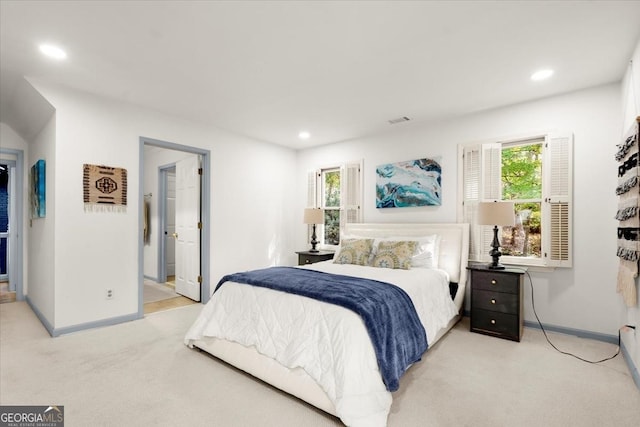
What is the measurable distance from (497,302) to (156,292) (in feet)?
15.9

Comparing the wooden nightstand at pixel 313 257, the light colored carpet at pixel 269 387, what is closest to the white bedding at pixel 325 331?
the light colored carpet at pixel 269 387

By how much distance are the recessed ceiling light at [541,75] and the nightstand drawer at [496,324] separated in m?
2.27

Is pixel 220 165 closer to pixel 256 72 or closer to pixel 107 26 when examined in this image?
pixel 256 72

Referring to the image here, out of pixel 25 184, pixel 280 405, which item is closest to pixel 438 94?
pixel 280 405

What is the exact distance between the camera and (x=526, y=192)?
3578 millimetres

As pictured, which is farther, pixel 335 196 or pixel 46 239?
pixel 335 196

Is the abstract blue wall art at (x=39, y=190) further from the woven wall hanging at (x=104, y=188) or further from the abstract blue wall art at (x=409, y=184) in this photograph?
the abstract blue wall art at (x=409, y=184)

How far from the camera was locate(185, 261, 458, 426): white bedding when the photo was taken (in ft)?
6.04

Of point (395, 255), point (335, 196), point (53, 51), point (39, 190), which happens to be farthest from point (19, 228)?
point (395, 255)

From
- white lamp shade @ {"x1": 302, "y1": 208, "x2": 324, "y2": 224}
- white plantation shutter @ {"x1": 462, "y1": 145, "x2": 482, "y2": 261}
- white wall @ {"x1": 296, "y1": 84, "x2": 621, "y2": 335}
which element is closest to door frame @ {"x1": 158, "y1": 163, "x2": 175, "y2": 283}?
white lamp shade @ {"x1": 302, "y1": 208, "x2": 324, "y2": 224}

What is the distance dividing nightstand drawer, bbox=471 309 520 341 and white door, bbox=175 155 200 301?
360 cm

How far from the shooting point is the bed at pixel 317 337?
6.11ft

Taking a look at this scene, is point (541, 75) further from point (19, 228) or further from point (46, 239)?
point (19, 228)

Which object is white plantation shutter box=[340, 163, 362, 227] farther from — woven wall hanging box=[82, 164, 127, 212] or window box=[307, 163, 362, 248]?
woven wall hanging box=[82, 164, 127, 212]
